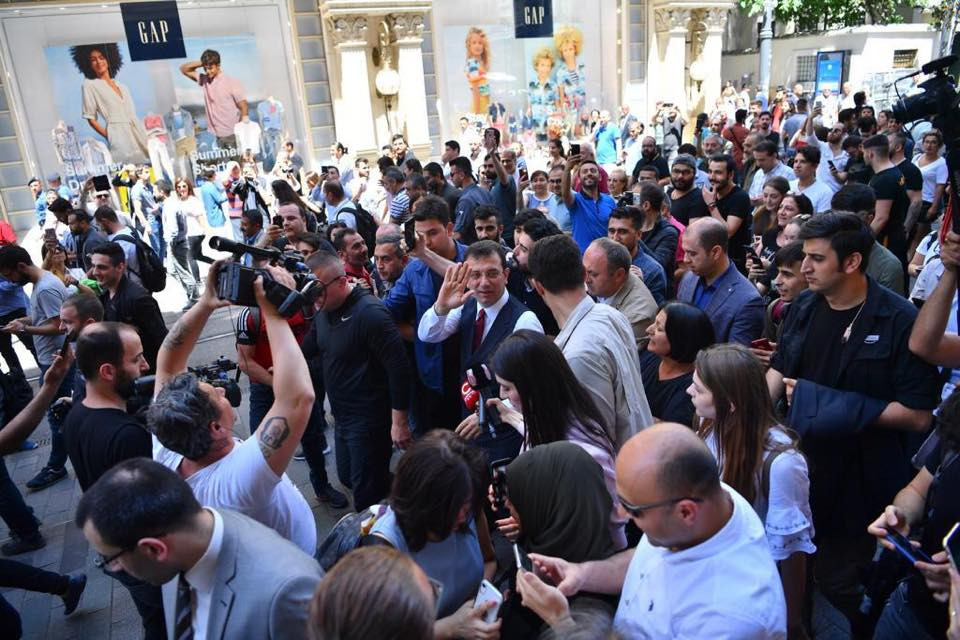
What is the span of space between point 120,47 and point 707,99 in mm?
15587

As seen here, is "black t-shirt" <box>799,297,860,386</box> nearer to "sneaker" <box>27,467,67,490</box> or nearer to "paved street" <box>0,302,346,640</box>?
"paved street" <box>0,302,346,640</box>

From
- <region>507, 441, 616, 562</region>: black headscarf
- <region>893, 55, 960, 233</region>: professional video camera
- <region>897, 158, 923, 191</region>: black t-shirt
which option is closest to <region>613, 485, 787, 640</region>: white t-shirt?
<region>507, 441, 616, 562</region>: black headscarf

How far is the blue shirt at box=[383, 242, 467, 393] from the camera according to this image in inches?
165

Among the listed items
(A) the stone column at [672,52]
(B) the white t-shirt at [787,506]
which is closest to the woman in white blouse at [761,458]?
(B) the white t-shirt at [787,506]

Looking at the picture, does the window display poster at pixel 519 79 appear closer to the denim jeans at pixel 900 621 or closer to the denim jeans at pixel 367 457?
the denim jeans at pixel 367 457

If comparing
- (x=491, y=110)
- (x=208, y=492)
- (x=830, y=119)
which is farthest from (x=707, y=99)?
(x=208, y=492)

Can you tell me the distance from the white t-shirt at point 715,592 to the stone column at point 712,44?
2002 cm

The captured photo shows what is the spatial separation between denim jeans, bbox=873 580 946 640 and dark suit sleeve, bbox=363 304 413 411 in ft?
7.84

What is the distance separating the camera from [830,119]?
54.2 feet

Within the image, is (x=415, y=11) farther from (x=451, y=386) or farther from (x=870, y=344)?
(x=870, y=344)

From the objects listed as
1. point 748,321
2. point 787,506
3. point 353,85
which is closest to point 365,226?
point 748,321

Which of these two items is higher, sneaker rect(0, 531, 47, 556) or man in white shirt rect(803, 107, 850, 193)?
man in white shirt rect(803, 107, 850, 193)

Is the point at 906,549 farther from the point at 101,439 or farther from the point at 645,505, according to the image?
the point at 101,439

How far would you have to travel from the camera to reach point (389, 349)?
11.9 feet
